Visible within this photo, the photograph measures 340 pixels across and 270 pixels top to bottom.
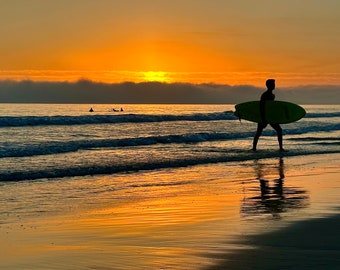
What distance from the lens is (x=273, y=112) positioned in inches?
874

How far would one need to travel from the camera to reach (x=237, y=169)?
1495cm

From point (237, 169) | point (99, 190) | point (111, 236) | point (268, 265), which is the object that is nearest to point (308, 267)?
point (268, 265)

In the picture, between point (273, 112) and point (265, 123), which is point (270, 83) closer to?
point (265, 123)

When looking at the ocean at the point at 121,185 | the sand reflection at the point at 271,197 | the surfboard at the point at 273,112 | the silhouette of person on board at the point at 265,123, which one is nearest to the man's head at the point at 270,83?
the silhouette of person on board at the point at 265,123

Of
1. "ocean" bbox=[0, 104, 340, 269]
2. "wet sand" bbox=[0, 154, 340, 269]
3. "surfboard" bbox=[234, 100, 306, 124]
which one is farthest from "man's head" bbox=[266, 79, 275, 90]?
"wet sand" bbox=[0, 154, 340, 269]

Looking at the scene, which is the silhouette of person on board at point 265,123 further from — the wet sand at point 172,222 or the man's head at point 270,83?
the wet sand at point 172,222

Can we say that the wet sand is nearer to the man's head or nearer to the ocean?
the ocean

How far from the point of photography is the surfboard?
22.2 metres

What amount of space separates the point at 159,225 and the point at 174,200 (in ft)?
7.37

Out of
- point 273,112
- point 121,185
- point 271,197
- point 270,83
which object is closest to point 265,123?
point 270,83

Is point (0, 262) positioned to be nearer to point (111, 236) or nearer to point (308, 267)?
point (111, 236)

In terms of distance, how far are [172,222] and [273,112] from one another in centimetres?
1495

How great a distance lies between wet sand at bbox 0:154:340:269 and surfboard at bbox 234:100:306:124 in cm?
900

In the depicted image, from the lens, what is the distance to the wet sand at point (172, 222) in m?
5.86
